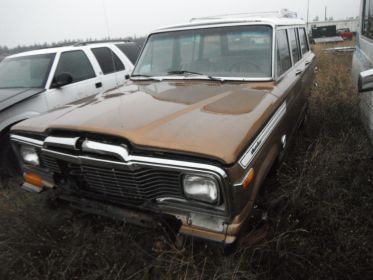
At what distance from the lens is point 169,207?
6.86 ft

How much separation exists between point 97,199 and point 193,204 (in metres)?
0.84

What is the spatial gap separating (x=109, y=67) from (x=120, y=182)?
4.50 meters

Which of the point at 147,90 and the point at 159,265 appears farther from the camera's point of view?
the point at 147,90

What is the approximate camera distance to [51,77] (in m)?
5.00

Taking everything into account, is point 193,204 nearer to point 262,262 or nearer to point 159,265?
point 159,265

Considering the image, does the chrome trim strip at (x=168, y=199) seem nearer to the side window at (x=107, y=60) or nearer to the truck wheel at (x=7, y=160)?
the truck wheel at (x=7, y=160)

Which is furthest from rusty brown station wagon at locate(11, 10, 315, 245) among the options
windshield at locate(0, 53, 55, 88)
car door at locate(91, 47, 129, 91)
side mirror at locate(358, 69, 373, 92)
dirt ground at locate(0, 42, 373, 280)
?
car door at locate(91, 47, 129, 91)

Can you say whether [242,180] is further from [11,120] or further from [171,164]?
[11,120]

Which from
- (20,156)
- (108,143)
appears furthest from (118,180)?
(20,156)

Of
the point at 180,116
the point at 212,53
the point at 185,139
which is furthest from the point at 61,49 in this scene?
the point at 185,139

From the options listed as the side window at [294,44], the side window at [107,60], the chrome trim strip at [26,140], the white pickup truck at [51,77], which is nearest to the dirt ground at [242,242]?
the chrome trim strip at [26,140]

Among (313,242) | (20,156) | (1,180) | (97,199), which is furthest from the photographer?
(1,180)

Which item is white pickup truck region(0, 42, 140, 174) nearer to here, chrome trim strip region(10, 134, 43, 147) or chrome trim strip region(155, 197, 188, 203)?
chrome trim strip region(10, 134, 43, 147)

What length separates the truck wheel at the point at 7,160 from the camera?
4.25 meters
